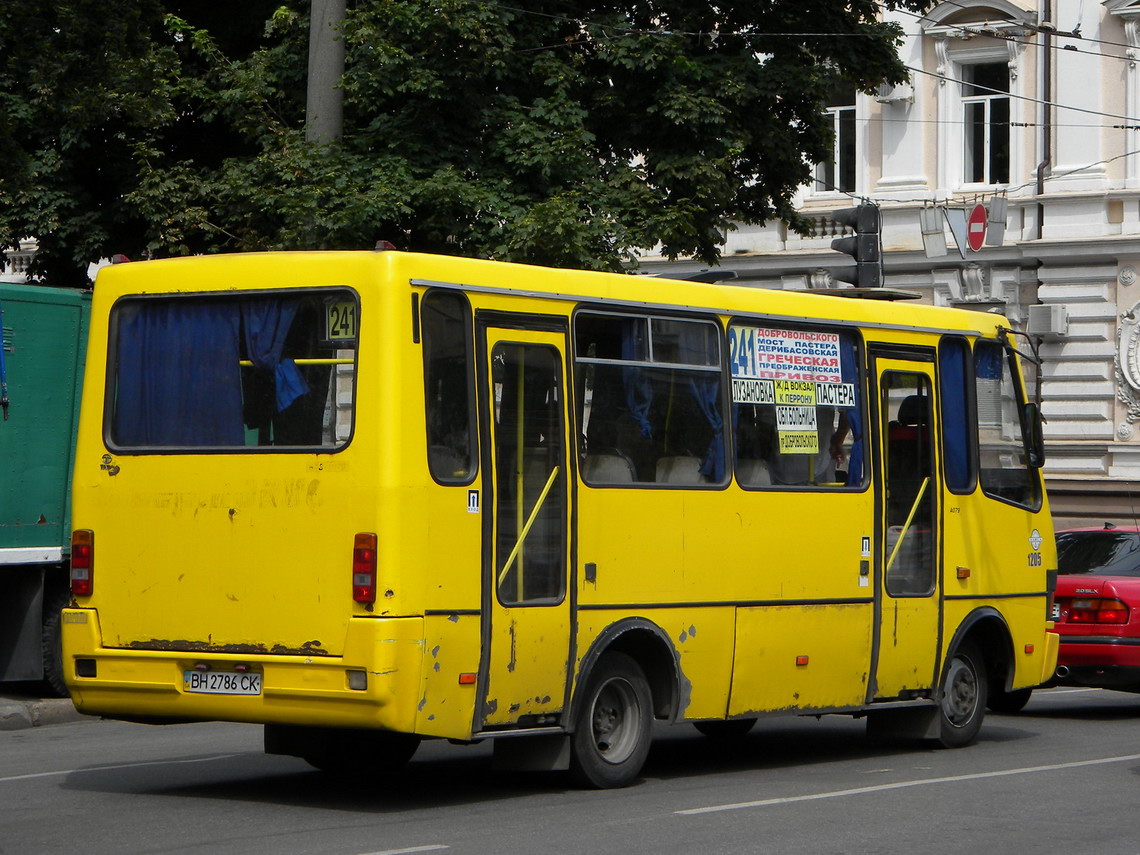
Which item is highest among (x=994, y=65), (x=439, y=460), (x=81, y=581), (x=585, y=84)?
(x=994, y=65)

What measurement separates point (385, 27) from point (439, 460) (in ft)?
34.1

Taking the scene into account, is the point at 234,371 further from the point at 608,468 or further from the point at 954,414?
the point at 954,414

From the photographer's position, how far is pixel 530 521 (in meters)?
9.83

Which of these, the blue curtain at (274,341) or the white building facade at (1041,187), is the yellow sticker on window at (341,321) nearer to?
the blue curtain at (274,341)

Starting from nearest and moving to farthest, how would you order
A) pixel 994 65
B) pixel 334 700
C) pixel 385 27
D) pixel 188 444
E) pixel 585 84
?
1. pixel 334 700
2. pixel 188 444
3. pixel 385 27
4. pixel 585 84
5. pixel 994 65

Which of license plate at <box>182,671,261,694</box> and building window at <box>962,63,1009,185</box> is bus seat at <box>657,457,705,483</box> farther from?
building window at <box>962,63,1009,185</box>

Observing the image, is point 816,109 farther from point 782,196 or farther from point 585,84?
point 585,84

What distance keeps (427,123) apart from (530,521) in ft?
33.9

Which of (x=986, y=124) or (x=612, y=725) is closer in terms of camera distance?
(x=612, y=725)

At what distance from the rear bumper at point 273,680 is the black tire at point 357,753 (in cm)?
127

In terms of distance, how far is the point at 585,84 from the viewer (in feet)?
66.8

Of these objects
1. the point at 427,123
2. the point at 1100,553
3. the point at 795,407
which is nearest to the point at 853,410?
the point at 795,407

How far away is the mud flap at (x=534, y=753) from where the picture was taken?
33.1 ft

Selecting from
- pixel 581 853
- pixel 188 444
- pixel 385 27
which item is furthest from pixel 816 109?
pixel 581 853
